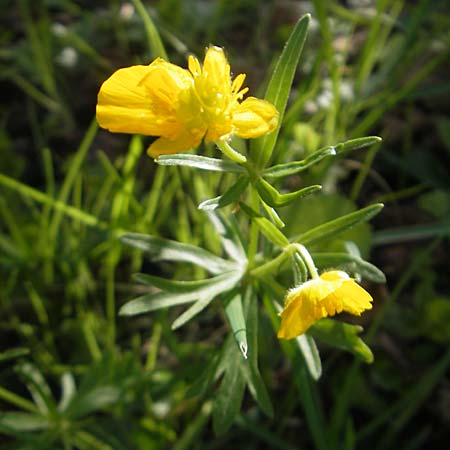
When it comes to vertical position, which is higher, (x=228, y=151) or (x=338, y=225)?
(x=228, y=151)

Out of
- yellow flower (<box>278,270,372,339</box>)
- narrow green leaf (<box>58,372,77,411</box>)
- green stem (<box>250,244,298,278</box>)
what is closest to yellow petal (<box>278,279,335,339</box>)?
yellow flower (<box>278,270,372,339</box>)

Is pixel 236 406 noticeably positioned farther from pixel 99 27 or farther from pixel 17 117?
pixel 99 27

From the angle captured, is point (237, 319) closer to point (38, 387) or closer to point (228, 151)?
point (228, 151)

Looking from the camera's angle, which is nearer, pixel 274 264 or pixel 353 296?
pixel 353 296

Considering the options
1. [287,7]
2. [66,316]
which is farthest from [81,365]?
[287,7]

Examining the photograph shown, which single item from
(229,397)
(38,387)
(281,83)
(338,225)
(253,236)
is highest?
(281,83)

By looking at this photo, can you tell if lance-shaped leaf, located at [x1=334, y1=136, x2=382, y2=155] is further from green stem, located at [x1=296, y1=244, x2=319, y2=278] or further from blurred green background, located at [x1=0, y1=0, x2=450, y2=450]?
blurred green background, located at [x1=0, y1=0, x2=450, y2=450]

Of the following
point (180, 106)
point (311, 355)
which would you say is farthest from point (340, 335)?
point (180, 106)
